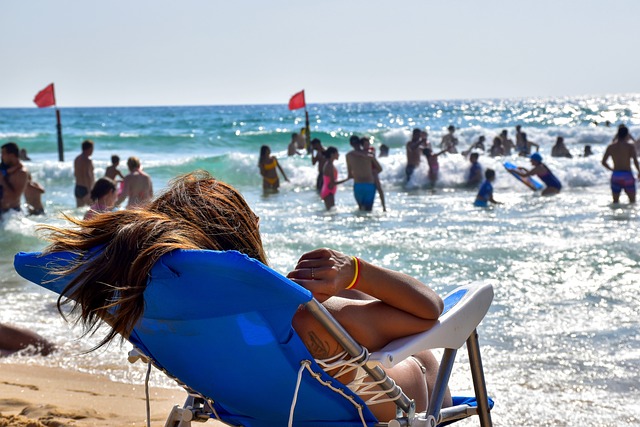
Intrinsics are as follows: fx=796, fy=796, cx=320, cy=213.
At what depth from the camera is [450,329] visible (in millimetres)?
2213

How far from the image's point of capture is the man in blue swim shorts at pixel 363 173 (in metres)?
12.0

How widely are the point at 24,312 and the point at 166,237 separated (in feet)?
15.1

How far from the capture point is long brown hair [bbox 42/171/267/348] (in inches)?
67.3

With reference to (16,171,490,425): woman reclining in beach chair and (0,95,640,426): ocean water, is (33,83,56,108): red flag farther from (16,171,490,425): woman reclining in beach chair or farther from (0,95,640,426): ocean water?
(16,171,490,425): woman reclining in beach chair

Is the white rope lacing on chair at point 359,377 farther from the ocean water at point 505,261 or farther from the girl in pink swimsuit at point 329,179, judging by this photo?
the girl in pink swimsuit at point 329,179

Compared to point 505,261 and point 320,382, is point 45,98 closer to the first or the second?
point 505,261

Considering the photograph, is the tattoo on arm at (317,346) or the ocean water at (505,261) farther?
the ocean water at (505,261)

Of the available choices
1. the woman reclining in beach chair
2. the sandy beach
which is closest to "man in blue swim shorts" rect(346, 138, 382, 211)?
the sandy beach

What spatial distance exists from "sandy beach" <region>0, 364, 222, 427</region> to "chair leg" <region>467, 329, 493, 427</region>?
57.2 inches

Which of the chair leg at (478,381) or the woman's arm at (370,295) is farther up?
the woman's arm at (370,295)

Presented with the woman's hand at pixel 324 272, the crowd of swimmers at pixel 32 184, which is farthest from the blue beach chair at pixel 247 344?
the crowd of swimmers at pixel 32 184

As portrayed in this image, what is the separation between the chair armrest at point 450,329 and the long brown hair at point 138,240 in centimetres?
40

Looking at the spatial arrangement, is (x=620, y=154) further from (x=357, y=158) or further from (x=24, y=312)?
(x=24, y=312)

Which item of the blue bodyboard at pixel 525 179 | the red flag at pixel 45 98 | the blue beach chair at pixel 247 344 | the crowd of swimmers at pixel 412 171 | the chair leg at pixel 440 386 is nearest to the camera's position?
the blue beach chair at pixel 247 344
